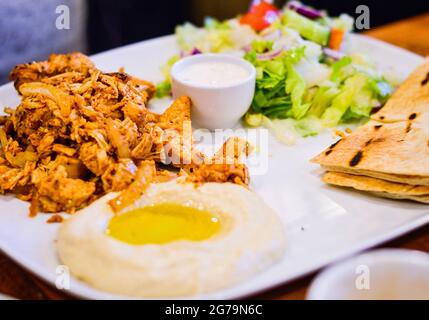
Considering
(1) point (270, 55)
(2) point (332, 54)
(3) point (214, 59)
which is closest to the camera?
(3) point (214, 59)

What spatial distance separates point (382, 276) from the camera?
1993 mm

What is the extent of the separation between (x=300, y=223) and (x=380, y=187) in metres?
0.61

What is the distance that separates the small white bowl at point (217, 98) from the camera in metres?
3.76

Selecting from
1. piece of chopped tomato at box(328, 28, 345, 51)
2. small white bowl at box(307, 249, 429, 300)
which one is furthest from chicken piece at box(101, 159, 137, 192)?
piece of chopped tomato at box(328, 28, 345, 51)

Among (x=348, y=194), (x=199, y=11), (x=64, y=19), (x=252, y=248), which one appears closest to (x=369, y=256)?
(x=252, y=248)

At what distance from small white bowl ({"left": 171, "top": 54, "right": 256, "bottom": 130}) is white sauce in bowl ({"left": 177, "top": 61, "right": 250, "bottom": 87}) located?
0.14 ft

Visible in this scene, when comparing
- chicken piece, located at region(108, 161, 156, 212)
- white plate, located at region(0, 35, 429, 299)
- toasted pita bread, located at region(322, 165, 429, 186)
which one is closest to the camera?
white plate, located at region(0, 35, 429, 299)

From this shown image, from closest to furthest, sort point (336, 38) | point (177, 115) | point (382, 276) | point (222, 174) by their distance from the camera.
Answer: point (382, 276) < point (222, 174) < point (177, 115) < point (336, 38)

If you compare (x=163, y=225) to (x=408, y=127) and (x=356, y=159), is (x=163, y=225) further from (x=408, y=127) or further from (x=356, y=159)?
(x=408, y=127)

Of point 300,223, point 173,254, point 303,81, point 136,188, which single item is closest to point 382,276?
point 300,223

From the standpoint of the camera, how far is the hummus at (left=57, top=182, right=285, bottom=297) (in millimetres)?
2275

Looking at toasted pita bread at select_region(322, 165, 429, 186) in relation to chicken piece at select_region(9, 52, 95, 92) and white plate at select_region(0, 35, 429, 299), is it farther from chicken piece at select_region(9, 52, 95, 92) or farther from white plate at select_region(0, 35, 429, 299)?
chicken piece at select_region(9, 52, 95, 92)

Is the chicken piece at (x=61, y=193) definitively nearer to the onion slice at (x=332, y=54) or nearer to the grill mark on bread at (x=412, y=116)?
the grill mark on bread at (x=412, y=116)

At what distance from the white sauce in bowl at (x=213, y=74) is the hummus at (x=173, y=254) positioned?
149cm
